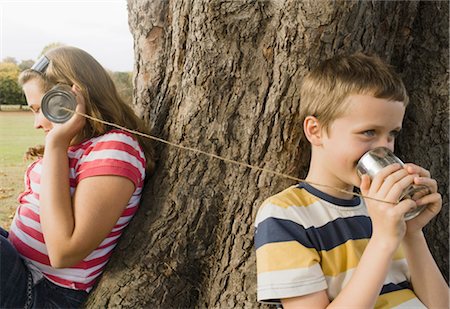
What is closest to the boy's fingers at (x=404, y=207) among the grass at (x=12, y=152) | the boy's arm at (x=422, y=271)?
the boy's arm at (x=422, y=271)

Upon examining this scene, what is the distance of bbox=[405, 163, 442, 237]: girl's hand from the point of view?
1812 mm

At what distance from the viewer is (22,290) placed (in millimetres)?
2326

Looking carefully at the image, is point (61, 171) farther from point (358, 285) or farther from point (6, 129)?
point (6, 129)

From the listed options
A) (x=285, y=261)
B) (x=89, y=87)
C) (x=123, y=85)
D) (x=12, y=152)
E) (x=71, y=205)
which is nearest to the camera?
(x=285, y=261)

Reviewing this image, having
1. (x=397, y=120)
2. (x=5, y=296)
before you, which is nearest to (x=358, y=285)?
(x=397, y=120)

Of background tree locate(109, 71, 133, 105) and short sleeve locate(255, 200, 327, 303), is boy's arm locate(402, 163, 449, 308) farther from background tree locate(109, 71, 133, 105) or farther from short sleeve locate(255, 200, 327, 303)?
background tree locate(109, 71, 133, 105)

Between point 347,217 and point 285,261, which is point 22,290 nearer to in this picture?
Result: point 285,261

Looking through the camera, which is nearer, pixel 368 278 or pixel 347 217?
pixel 368 278

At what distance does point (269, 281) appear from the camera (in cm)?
186

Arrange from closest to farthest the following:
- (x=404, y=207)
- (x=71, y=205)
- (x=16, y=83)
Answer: (x=404, y=207) → (x=71, y=205) → (x=16, y=83)

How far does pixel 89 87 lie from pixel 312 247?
4.06 ft

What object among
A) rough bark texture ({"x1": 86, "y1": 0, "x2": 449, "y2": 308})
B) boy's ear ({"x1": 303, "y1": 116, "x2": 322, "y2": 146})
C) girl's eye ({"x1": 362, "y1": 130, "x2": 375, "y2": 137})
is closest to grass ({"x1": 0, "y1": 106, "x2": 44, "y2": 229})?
rough bark texture ({"x1": 86, "y1": 0, "x2": 449, "y2": 308})

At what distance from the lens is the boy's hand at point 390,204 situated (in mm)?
1740

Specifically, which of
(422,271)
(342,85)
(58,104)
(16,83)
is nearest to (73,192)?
(58,104)
